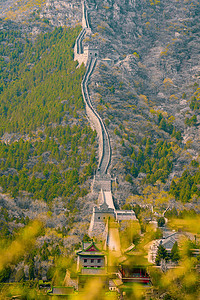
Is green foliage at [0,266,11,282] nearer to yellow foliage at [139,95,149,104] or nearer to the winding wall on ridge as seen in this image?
the winding wall on ridge

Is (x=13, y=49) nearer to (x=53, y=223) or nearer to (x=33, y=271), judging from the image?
(x=53, y=223)

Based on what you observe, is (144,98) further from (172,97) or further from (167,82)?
(167,82)

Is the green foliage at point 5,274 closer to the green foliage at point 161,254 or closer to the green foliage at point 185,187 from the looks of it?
the green foliage at point 161,254

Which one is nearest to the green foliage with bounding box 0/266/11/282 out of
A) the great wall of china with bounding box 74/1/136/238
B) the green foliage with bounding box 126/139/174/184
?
the great wall of china with bounding box 74/1/136/238

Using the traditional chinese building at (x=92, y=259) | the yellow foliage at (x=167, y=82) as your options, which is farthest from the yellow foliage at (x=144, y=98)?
the traditional chinese building at (x=92, y=259)

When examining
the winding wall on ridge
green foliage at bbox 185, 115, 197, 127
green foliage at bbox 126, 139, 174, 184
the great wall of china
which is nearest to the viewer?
the great wall of china

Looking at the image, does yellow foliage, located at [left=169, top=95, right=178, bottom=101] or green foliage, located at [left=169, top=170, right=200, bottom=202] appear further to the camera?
yellow foliage, located at [left=169, top=95, right=178, bottom=101]

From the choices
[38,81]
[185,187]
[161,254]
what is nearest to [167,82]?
[38,81]

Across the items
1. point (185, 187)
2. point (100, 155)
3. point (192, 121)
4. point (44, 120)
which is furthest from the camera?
point (192, 121)

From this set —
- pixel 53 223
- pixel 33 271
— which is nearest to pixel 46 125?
pixel 53 223
